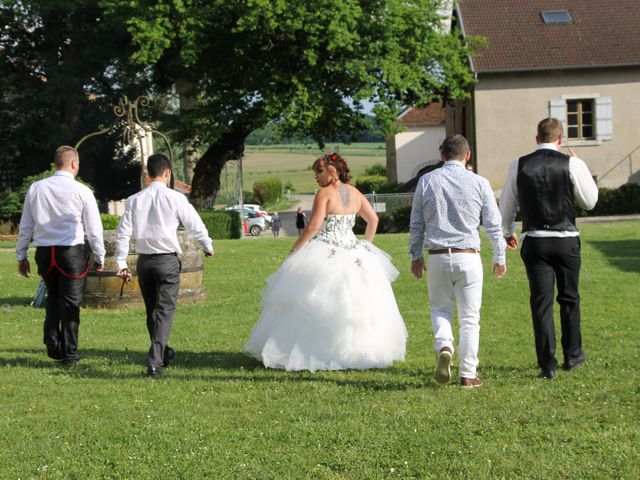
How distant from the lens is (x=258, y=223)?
56438 millimetres

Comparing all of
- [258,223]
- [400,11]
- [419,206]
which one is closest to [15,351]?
[419,206]

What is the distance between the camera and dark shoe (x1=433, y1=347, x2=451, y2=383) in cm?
699

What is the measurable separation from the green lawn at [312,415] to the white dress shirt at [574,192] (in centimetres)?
123

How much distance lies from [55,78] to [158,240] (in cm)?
3291

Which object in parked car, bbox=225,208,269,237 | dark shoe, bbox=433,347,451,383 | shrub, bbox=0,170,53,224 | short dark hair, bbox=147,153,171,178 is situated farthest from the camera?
parked car, bbox=225,208,269,237

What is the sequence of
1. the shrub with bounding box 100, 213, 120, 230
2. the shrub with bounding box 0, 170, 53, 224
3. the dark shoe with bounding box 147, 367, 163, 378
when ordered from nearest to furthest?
the dark shoe with bounding box 147, 367, 163, 378, the shrub with bounding box 100, 213, 120, 230, the shrub with bounding box 0, 170, 53, 224

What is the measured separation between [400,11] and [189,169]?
700 inches

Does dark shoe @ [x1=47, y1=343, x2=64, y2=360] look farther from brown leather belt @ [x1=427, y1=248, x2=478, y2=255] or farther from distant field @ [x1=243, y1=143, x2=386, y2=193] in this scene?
distant field @ [x1=243, y1=143, x2=386, y2=193]

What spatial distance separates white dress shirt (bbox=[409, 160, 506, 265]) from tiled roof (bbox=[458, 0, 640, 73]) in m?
31.6

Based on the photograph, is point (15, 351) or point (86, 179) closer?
point (15, 351)

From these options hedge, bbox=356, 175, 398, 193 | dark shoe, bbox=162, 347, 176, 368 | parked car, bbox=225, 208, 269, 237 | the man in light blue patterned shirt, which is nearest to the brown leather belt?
the man in light blue patterned shirt

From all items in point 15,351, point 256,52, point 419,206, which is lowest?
point 15,351

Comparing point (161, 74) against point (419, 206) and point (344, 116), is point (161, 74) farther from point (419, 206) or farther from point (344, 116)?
point (419, 206)

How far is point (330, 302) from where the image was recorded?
27.1ft
